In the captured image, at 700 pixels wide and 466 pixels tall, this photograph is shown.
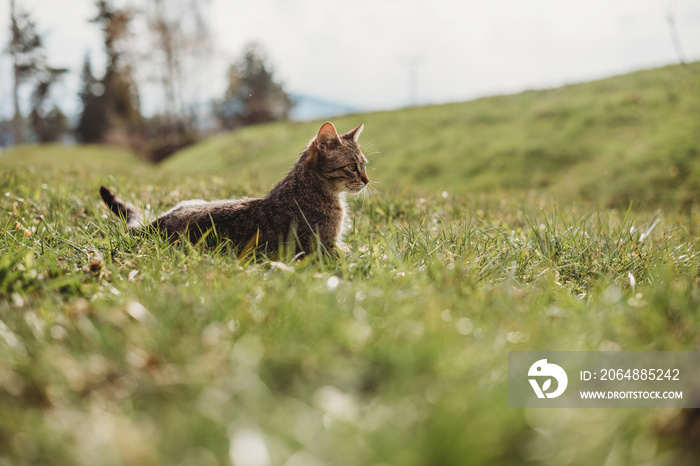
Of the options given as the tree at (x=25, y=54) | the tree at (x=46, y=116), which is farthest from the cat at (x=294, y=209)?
the tree at (x=46, y=116)

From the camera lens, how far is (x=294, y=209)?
4.07m

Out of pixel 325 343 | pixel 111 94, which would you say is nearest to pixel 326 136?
pixel 325 343

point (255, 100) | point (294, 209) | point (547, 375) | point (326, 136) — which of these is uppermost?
point (255, 100)

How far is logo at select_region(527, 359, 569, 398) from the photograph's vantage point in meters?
1.78

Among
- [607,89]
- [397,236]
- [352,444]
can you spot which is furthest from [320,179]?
[607,89]

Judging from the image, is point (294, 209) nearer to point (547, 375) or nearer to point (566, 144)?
point (547, 375)

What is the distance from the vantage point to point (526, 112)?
65.6 feet

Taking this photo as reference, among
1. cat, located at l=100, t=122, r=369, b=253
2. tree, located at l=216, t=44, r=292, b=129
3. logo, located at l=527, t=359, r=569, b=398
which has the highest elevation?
Result: tree, located at l=216, t=44, r=292, b=129


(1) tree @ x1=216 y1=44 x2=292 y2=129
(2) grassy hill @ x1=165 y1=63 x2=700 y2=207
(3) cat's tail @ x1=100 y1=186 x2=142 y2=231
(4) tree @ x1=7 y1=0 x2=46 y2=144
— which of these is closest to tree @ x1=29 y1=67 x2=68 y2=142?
(4) tree @ x1=7 y1=0 x2=46 y2=144

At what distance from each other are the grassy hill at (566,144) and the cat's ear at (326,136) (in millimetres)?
5830

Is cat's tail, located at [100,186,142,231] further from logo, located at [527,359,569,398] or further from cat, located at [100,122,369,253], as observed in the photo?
logo, located at [527,359,569,398]

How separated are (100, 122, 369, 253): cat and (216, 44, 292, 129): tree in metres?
46.1

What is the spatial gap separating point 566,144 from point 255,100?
39460mm

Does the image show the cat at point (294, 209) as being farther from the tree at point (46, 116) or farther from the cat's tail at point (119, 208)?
the tree at point (46, 116)
